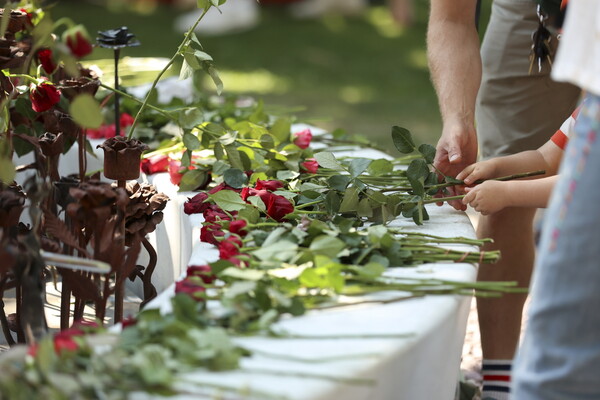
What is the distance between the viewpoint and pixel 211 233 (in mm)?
1704

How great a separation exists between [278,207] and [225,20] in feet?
25.5

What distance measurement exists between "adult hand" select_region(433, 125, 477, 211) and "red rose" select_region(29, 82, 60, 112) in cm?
86

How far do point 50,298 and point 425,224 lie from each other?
1084mm

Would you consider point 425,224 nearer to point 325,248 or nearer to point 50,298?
point 325,248

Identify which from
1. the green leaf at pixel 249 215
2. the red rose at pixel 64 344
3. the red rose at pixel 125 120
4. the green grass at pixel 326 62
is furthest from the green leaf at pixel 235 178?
the green grass at pixel 326 62

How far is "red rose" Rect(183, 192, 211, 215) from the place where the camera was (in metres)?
1.88

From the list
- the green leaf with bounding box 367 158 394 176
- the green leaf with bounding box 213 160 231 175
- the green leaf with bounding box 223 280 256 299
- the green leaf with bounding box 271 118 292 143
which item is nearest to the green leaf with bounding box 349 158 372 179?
the green leaf with bounding box 367 158 394 176

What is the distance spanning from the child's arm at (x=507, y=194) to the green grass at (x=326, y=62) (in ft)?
12.1

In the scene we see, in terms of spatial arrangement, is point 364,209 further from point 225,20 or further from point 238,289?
point 225,20

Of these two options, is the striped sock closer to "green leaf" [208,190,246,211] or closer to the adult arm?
the adult arm

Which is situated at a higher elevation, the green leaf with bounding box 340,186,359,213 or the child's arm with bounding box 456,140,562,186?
the child's arm with bounding box 456,140,562,186

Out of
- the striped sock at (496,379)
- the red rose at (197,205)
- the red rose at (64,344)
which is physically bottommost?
the striped sock at (496,379)

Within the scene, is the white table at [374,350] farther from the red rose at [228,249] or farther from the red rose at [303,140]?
the red rose at [303,140]

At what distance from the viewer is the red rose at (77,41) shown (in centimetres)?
154
